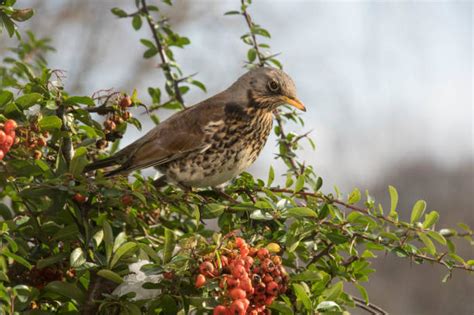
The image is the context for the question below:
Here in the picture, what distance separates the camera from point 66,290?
1486 millimetres

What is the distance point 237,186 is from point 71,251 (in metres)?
0.54

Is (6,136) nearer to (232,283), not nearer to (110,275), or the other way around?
(110,275)

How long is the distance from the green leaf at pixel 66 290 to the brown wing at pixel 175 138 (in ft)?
2.75

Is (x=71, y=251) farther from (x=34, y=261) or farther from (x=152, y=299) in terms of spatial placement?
(x=152, y=299)

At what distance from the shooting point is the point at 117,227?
5.84 ft

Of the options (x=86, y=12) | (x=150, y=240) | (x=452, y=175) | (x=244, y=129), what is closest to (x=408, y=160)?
(x=452, y=175)

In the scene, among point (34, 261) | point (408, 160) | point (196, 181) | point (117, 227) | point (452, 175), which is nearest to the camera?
point (34, 261)

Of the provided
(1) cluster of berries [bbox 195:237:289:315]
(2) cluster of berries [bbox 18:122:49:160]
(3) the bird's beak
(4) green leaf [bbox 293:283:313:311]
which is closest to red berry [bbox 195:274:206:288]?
(1) cluster of berries [bbox 195:237:289:315]

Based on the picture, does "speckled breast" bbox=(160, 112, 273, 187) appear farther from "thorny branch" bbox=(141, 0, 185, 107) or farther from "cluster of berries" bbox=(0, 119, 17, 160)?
"cluster of berries" bbox=(0, 119, 17, 160)

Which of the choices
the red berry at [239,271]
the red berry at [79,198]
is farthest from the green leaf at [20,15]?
the red berry at [239,271]

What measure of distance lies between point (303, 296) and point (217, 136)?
1065 millimetres

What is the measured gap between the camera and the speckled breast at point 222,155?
2330 mm

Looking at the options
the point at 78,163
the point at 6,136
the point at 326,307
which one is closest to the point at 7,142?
the point at 6,136

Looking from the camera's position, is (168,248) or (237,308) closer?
(237,308)
